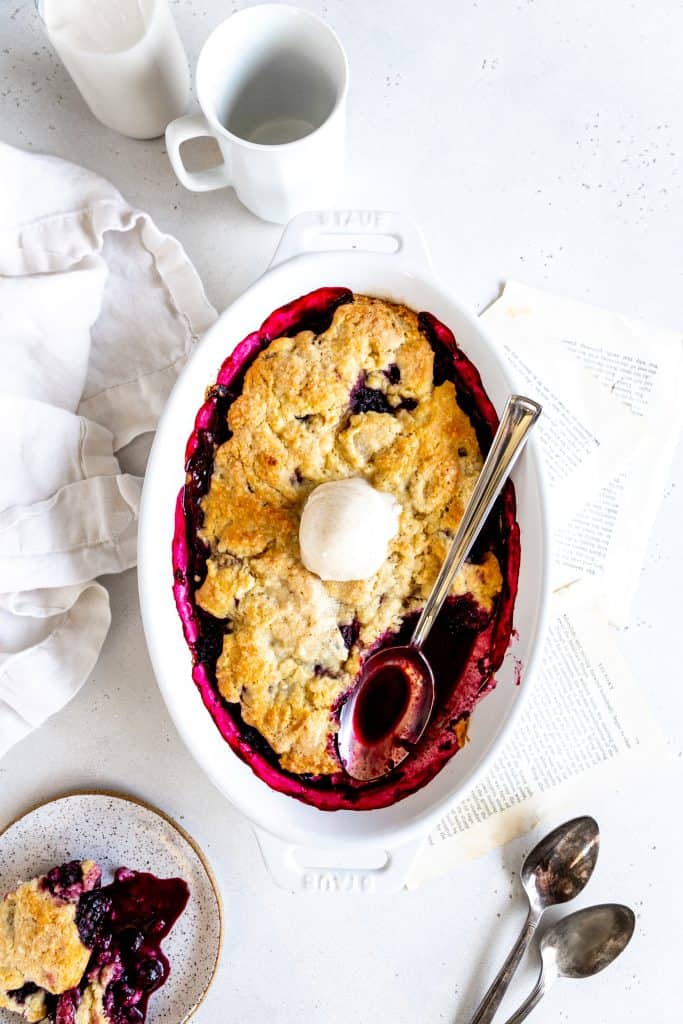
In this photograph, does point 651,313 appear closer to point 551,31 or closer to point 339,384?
point 551,31

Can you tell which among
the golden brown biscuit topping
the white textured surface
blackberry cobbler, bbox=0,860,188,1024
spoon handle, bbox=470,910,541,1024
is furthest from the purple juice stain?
spoon handle, bbox=470,910,541,1024

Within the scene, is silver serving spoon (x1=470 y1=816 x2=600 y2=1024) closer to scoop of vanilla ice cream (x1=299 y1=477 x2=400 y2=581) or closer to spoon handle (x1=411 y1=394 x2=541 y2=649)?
spoon handle (x1=411 y1=394 x2=541 y2=649)

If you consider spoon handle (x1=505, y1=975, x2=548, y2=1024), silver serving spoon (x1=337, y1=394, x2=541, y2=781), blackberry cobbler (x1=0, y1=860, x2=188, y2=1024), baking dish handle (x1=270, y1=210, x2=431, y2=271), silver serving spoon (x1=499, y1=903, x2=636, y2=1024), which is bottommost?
spoon handle (x1=505, y1=975, x2=548, y2=1024)

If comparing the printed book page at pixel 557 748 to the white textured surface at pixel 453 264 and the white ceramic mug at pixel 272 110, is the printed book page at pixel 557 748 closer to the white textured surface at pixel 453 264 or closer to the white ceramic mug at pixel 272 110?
the white textured surface at pixel 453 264

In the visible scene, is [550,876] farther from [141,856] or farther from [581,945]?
[141,856]

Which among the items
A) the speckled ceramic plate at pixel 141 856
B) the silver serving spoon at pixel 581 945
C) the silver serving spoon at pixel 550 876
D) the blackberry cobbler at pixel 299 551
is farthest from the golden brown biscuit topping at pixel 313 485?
the silver serving spoon at pixel 581 945

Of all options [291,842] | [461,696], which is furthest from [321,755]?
[461,696]
